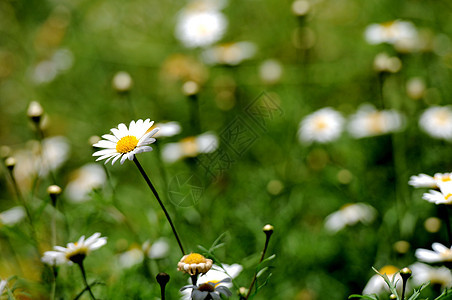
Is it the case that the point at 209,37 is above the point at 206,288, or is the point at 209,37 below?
above

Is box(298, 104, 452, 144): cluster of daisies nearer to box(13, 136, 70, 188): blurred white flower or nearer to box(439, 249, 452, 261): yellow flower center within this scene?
box(439, 249, 452, 261): yellow flower center

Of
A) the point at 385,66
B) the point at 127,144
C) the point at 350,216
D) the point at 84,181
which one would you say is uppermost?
the point at 127,144

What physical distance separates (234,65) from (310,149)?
23.0 inches

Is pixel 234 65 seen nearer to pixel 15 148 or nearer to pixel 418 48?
pixel 418 48

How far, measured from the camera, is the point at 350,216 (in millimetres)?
1870

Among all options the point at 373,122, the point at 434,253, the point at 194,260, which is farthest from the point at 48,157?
the point at 434,253

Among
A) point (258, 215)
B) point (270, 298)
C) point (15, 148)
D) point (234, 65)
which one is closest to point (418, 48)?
point (234, 65)

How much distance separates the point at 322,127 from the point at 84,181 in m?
1.16

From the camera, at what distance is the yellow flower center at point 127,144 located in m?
1.12

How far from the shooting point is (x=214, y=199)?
6.60 feet

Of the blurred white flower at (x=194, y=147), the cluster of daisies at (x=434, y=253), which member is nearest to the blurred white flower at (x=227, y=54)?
the blurred white flower at (x=194, y=147)

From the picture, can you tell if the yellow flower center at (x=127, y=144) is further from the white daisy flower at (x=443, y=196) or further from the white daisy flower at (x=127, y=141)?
the white daisy flower at (x=443, y=196)

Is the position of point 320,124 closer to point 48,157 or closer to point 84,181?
point 84,181

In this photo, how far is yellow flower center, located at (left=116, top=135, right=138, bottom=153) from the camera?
3.69 ft
